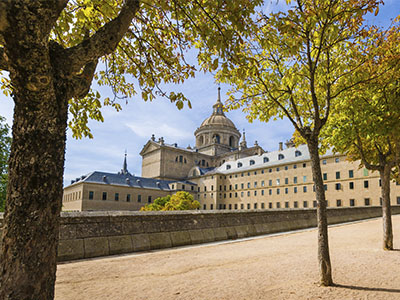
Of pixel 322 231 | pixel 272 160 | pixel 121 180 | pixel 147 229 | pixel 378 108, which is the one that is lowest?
pixel 147 229

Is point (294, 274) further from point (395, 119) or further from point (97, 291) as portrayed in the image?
point (395, 119)

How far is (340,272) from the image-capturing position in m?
6.39

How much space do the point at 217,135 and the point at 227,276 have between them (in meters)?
94.7

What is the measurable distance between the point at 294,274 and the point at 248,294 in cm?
188

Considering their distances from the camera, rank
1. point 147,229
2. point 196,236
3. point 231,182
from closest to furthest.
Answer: point 147,229
point 196,236
point 231,182

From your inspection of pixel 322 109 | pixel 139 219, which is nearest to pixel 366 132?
pixel 322 109

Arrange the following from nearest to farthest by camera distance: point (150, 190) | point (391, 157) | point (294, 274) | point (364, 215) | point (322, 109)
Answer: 1. point (294, 274)
2. point (322, 109)
3. point (391, 157)
4. point (364, 215)
5. point (150, 190)

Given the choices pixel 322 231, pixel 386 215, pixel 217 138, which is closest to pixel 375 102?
pixel 386 215

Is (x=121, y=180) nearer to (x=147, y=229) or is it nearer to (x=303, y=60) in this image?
(x=147, y=229)

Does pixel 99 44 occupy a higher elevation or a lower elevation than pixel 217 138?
lower

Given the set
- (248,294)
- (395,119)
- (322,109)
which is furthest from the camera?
(322,109)

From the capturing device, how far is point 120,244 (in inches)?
315

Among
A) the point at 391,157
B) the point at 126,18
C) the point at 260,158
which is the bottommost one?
the point at 391,157

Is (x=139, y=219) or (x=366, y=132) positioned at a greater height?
(x=366, y=132)
